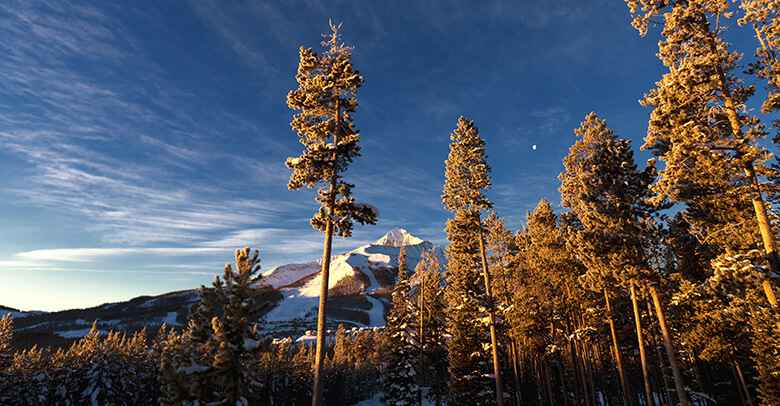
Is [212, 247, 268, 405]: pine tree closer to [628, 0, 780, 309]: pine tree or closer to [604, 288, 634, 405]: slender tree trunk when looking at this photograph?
[628, 0, 780, 309]: pine tree

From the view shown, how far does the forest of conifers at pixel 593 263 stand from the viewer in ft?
35.1

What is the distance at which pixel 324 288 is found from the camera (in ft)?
43.8

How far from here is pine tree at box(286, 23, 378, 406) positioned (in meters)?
13.9

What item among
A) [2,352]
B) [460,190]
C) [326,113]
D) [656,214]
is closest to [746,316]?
[656,214]

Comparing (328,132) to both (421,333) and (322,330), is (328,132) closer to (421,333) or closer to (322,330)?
(322,330)

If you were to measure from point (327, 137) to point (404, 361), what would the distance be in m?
23.1

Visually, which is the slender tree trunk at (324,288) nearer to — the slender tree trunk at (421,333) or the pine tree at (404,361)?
the slender tree trunk at (421,333)

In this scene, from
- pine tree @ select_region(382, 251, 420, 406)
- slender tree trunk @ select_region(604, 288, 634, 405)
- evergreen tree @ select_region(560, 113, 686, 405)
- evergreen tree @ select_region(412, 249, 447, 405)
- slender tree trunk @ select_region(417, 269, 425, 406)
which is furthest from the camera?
evergreen tree @ select_region(412, 249, 447, 405)

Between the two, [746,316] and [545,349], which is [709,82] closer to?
[746,316]

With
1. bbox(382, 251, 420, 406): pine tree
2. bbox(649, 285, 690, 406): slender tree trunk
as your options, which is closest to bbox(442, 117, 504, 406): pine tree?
bbox(382, 251, 420, 406): pine tree

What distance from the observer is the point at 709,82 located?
1213cm

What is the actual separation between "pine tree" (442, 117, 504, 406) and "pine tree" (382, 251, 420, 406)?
493 centimetres

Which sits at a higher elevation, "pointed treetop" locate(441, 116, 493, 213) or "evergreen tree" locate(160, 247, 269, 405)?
"pointed treetop" locate(441, 116, 493, 213)

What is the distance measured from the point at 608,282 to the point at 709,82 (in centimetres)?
1198
